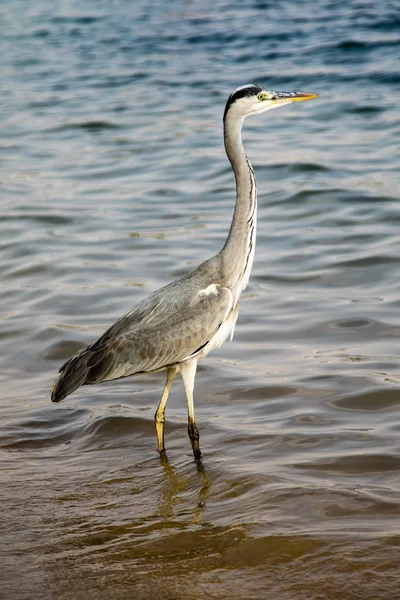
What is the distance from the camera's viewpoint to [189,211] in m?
11.6

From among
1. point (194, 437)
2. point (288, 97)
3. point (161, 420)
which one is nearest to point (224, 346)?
point (161, 420)

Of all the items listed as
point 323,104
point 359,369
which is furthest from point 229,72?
Answer: point 359,369

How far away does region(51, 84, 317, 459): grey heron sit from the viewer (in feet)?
20.2

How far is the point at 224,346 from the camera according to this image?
7977 mm

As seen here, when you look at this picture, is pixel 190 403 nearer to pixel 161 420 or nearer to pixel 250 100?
pixel 161 420

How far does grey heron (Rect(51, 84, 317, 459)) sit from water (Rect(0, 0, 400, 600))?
538mm

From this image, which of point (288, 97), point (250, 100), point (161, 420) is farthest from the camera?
point (288, 97)

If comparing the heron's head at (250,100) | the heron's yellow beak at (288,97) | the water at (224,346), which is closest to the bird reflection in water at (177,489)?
the water at (224,346)

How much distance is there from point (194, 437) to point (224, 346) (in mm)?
1881

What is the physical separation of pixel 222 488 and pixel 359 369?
1933 millimetres

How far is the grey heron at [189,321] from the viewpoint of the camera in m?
6.16

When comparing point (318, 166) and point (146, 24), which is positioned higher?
point (146, 24)

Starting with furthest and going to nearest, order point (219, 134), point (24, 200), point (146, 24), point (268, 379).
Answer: point (146, 24) → point (219, 134) → point (24, 200) → point (268, 379)

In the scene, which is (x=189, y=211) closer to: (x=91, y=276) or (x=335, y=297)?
(x=91, y=276)
